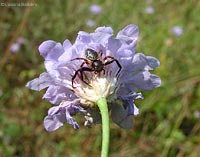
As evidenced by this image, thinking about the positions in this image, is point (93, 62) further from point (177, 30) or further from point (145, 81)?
point (177, 30)

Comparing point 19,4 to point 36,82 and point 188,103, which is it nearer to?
point 188,103

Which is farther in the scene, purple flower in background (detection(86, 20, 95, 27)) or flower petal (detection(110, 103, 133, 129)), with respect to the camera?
purple flower in background (detection(86, 20, 95, 27))

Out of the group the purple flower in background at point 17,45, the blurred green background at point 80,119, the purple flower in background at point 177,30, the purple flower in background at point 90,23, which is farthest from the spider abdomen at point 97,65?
the purple flower in background at point 177,30

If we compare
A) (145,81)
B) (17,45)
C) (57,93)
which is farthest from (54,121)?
(17,45)

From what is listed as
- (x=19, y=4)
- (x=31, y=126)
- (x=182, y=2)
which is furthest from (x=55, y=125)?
(x=182, y=2)

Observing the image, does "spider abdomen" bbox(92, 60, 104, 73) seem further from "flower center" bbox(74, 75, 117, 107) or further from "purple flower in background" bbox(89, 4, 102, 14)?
"purple flower in background" bbox(89, 4, 102, 14)

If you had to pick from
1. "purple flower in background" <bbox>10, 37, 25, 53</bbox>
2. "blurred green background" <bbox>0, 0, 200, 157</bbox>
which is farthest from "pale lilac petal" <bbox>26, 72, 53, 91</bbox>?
"purple flower in background" <bbox>10, 37, 25, 53</bbox>

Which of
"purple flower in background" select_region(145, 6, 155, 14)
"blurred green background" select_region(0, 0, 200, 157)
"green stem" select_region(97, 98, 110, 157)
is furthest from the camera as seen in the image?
"purple flower in background" select_region(145, 6, 155, 14)

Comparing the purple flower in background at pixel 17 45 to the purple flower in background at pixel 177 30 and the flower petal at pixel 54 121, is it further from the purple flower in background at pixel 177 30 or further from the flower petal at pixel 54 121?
the flower petal at pixel 54 121
